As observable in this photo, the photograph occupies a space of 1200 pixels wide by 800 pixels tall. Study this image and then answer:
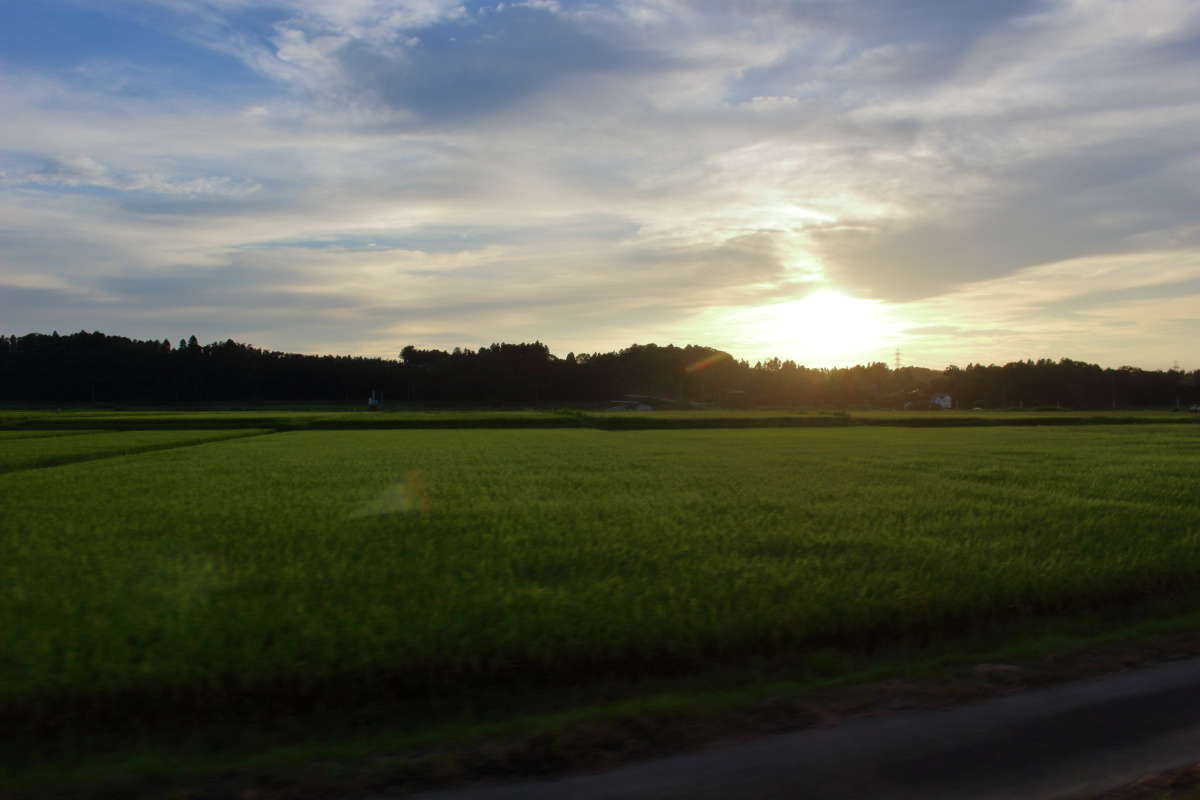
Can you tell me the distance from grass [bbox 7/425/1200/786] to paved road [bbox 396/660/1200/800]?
1197mm

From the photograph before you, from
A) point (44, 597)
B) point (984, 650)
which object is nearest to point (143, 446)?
point (44, 597)

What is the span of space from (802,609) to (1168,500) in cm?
1131

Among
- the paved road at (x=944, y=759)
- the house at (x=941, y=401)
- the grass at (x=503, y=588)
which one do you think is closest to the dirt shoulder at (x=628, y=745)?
the paved road at (x=944, y=759)

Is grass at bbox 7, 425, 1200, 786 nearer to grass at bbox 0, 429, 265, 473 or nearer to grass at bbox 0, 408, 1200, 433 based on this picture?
grass at bbox 0, 429, 265, 473

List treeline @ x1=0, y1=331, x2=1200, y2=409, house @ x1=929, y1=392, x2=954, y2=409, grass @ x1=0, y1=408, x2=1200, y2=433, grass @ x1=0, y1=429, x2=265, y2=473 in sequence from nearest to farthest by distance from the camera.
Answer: grass @ x1=0, y1=429, x2=265, y2=473 → grass @ x1=0, y1=408, x2=1200, y2=433 → treeline @ x1=0, y1=331, x2=1200, y2=409 → house @ x1=929, y1=392, x2=954, y2=409

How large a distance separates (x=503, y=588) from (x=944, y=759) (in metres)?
4.42

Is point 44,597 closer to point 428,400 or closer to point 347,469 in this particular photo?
point 347,469

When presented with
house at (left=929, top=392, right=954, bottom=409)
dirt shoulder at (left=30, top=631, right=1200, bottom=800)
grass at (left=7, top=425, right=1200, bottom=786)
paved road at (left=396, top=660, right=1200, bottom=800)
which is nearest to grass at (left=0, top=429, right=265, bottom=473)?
grass at (left=7, top=425, right=1200, bottom=786)

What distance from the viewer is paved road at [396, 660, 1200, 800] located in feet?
13.9

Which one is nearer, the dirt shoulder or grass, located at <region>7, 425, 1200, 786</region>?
the dirt shoulder

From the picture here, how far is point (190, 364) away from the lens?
11469 centimetres

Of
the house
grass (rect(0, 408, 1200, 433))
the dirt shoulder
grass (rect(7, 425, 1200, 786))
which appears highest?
the house

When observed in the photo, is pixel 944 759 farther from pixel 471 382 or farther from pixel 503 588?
pixel 471 382

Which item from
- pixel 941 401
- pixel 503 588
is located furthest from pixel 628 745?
pixel 941 401
